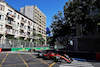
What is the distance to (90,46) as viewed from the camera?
2366 centimetres

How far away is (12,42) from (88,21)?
61.2ft

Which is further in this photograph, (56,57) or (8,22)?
(8,22)

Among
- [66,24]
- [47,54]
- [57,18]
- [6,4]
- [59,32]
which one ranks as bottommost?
[47,54]

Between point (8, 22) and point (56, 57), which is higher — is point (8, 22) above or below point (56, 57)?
above

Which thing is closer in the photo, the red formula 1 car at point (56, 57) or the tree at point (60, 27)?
the red formula 1 car at point (56, 57)

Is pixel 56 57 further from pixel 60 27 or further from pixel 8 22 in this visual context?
pixel 8 22

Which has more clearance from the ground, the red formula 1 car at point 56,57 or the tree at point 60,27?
the tree at point 60,27

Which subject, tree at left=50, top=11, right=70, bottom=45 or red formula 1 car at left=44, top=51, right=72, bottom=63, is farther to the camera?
tree at left=50, top=11, right=70, bottom=45

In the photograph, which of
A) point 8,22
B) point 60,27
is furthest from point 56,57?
point 8,22

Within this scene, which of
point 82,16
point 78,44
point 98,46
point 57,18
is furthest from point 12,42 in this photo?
point 98,46

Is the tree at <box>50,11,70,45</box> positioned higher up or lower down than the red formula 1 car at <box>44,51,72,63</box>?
higher up

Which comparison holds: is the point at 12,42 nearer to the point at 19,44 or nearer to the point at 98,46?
the point at 19,44

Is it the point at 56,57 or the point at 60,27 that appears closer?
the point at 56,57

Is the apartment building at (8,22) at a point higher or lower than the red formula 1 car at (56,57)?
higher
